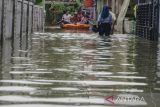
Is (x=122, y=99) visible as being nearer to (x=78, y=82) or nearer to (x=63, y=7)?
(x=78, y=82)

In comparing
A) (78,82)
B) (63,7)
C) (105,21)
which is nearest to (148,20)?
(105,21)

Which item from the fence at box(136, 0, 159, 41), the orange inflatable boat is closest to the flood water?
the fence at box(136, 0, 159, 41)

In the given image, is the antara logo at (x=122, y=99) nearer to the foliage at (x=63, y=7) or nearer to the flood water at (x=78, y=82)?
the flood water at (x=78, y=82)

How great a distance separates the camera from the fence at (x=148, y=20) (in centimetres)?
2481

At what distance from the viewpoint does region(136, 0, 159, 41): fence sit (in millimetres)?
24812

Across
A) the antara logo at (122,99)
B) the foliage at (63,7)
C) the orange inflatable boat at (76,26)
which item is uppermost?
the antara logo at (122,99)

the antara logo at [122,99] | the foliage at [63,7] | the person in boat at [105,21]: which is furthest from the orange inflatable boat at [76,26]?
the antara logo at [122,99]

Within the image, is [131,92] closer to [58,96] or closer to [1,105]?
[58,96]

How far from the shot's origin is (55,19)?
7425cm

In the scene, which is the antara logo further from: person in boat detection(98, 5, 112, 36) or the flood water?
person in boat detection(98, 5, 112, 36)

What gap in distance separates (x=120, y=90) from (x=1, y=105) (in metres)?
2.10

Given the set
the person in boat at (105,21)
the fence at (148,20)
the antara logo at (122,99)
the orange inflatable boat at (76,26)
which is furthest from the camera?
the orange inflatable boat at (76,26)

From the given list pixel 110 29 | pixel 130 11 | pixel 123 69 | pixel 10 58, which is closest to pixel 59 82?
pixel 123 69

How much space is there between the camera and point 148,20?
2744cm
